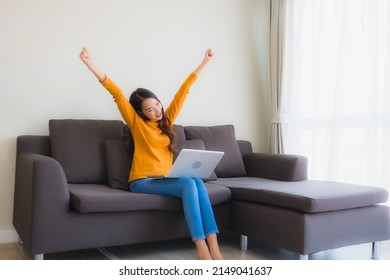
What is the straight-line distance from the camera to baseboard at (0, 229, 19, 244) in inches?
123

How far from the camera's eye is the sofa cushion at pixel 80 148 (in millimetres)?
2965

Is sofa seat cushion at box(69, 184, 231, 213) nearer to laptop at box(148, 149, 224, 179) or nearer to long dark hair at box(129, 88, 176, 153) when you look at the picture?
laptop at box(148, 149, 224, 179)

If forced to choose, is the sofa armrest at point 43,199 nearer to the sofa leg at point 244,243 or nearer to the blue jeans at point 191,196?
the blue jeans at point 191,196

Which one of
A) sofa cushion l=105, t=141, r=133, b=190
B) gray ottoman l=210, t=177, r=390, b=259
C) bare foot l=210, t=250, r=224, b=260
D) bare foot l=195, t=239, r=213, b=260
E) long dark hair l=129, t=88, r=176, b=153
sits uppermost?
long dark hair l=129, t=88, r=176, b=153

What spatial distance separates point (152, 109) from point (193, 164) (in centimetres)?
52

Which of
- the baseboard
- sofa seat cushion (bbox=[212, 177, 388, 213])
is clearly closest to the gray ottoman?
sofa seat cushion (bbox=[212, 177, 388, 213])

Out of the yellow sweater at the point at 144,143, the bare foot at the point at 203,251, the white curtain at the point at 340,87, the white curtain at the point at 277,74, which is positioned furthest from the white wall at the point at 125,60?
the bare foot at the point at 203,251

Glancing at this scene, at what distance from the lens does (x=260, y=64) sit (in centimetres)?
429

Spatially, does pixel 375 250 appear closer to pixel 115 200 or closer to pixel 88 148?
pixel 115 200

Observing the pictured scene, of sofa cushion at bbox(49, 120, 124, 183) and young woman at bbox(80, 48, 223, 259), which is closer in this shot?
young woman at bbox(80, 48, 223, 259)

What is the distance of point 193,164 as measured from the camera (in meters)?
2.64

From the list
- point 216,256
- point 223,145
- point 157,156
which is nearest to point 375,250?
point 216,256
